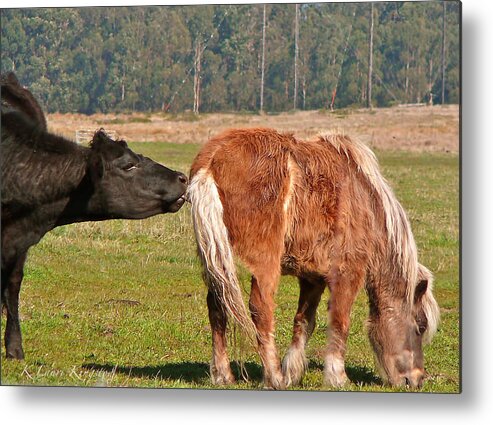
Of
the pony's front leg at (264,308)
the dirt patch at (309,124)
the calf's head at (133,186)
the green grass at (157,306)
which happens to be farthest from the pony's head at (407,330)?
the calf's head at (133,186)

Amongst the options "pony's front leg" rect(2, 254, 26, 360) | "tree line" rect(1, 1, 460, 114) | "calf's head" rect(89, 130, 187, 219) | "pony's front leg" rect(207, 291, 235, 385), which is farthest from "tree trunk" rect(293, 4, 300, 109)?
"pony's front leg" rect(2, 254, 26, 360)

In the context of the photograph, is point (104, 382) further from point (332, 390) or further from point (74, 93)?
point (74, 93)

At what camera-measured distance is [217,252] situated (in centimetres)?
698

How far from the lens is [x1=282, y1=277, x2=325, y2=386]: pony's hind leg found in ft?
24.7

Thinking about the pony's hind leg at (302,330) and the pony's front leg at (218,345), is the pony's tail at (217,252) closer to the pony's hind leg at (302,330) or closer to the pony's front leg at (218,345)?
the pony's front leg at (218,345)

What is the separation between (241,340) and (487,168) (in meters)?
1.79

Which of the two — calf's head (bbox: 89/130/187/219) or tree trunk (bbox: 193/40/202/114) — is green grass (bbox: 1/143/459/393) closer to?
calf's head (bbox: 89/130/187/219)

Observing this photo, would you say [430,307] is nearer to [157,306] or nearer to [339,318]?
[339,318]

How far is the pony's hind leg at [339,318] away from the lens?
7.38 m

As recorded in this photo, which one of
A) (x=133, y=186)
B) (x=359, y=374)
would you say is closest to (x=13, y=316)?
(x=133, y=186)

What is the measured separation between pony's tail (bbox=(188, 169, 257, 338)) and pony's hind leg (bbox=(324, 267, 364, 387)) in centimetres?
61

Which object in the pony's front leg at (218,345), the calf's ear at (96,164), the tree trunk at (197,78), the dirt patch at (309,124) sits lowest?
the pony's front leg at (218,345)

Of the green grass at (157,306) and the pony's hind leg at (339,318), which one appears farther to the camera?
the green grass at (157,306)

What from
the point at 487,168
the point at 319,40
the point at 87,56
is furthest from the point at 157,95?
the point at 487,168
